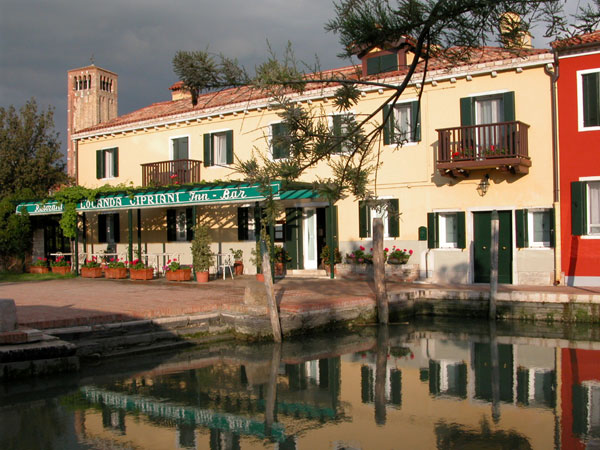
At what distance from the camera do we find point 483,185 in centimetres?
1595

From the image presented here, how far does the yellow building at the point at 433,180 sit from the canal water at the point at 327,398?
167 inches

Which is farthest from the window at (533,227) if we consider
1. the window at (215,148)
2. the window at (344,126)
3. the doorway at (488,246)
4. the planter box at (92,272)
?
the planter box at (92,272)

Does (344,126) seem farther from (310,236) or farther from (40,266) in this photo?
(40,266)

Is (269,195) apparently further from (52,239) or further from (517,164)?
(52,239)

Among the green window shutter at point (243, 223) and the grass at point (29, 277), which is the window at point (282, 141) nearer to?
the green window shutter at point (243, 223)

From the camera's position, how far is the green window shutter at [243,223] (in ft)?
65.4

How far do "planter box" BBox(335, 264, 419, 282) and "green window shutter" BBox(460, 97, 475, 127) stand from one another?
422 centimetres

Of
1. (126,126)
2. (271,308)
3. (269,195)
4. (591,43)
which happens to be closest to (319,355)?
(271,308)

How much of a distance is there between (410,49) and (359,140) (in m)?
0.78

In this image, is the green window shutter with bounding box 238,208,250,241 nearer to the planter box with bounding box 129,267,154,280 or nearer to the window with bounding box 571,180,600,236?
the planter box with bounding box 129,267,154,280

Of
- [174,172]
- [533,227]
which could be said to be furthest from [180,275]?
[533,227]

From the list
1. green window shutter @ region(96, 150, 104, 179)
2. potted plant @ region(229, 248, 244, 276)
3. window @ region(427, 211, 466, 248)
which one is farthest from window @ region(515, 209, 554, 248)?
green window shutter @ region(96, 150, 104, 179)

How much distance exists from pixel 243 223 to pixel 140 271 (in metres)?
3.69

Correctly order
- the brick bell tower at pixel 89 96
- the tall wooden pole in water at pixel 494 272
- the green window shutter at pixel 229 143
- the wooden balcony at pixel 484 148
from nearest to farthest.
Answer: the tall wooden pole in water at pixel 494 272 → the wooden balcony at pixel 484 148 → the green window shutter at pixel 229 143 → the brick bell tower at pixel 89 96
